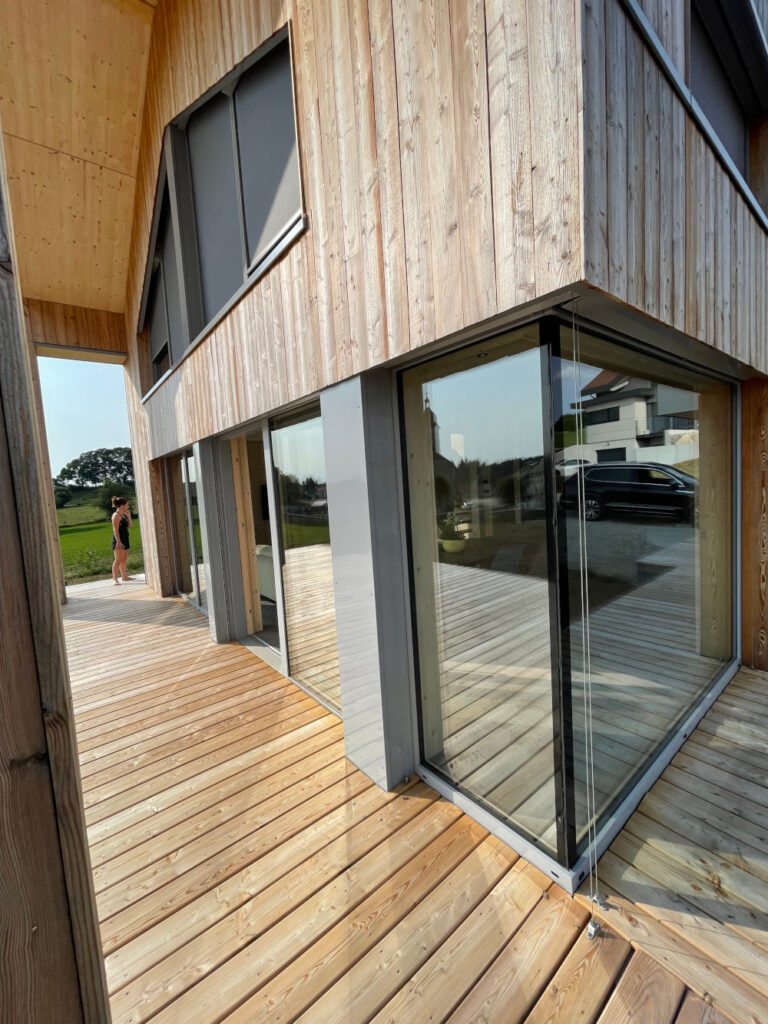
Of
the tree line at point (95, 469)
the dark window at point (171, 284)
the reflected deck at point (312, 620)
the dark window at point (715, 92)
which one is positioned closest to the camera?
the dark window at point (715, 92)

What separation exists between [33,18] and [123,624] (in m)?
6.06

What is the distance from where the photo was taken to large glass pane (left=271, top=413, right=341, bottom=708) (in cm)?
311

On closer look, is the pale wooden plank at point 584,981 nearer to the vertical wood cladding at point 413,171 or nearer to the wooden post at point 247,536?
the vertical wood cladding at point 413,171

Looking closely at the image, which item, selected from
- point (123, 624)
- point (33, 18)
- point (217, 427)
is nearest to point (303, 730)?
point (217, 427)

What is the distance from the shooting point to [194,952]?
167 cm

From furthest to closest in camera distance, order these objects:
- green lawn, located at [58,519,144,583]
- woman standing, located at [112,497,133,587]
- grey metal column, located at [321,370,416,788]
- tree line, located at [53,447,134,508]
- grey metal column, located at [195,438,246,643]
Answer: tree line, located at [53,447,134,508], green lawn, located at [58,519,144,583], woman standing, located at [112,497,133,587], grey metal column, located at [195,438,246,643], grey metal column, located at [321,370,416,788]

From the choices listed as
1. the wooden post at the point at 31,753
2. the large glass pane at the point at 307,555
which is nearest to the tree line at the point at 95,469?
the large glass pane at the point at 307,555

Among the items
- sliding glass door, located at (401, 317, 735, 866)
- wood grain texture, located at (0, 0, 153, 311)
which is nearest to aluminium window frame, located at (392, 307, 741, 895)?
sliding glass door, located at (401, 317, 735, 866)

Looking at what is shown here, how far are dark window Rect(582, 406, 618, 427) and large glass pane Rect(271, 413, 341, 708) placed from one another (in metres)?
1.64

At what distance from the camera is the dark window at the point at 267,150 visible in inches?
109

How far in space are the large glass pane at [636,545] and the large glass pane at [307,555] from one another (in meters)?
1.60

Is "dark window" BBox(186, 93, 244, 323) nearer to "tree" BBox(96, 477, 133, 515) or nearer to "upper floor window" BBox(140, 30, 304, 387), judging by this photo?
"upper floor window" BBox(140, 30, 304, 387)

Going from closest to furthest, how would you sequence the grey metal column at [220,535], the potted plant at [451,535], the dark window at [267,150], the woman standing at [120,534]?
the potted plant at [451,535] → the dark window at [267,150] → the grey metal column at [220,535] → the woman standing at [120,534]

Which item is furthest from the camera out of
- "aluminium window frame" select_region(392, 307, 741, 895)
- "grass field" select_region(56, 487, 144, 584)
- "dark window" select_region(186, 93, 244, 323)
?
"grass field" select_region(56, 487, 144, 584)
